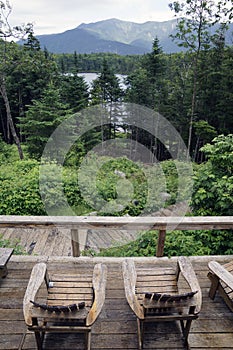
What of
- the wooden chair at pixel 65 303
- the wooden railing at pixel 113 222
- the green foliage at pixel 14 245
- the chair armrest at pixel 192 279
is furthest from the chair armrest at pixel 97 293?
the green foliage at pixel 14 245

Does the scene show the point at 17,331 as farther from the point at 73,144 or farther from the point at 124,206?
the point at 73,144

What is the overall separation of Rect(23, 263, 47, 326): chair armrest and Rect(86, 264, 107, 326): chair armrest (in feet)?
1.31

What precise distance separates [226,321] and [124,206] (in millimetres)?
4678

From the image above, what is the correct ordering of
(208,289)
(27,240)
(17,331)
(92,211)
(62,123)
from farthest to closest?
(62,123)
(92,211)
(27,240)
(208,289)
(17,331)

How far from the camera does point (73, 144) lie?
11.0m

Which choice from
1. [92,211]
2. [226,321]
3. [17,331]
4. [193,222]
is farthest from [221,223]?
[92,211]

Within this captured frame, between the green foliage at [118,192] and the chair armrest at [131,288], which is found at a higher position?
the chair armrest at [131,288]

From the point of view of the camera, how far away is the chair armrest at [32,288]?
1.69 metres

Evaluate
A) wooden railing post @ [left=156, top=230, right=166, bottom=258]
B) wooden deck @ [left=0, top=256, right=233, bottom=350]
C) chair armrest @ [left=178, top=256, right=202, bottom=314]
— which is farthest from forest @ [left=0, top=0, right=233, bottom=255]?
→ chair armrest @ [left=178, top=256, right=202, bottom=314]

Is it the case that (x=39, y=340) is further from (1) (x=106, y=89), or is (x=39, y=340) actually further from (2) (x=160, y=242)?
(1) (x=106, y=89)

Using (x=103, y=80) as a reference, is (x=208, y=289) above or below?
below

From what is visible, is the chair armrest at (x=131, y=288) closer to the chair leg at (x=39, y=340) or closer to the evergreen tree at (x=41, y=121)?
the chair leg at (x=39, y=340)

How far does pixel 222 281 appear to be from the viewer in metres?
2.21

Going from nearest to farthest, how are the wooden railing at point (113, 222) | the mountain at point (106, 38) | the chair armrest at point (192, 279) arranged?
the chair armrest at point (192, 279) < the wooden railing at point (113, 222) < the mountain at point (106, 38)
